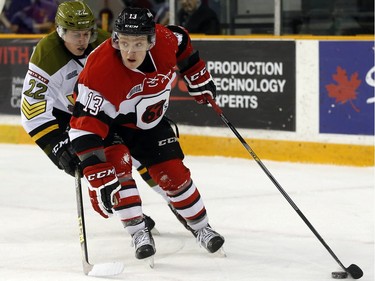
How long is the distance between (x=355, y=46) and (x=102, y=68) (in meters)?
3.09

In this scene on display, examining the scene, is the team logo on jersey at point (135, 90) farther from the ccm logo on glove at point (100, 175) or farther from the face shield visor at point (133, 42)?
the ccm logo on glove at point (100, 175)

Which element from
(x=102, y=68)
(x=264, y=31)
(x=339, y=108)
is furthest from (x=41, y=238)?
(x=264, y=31)

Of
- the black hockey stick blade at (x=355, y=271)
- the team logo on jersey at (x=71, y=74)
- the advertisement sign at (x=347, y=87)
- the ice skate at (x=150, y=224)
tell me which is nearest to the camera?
the black hockey stick blade at (x=355, y=271)

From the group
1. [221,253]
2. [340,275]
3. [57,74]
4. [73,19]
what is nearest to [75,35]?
[73,19]

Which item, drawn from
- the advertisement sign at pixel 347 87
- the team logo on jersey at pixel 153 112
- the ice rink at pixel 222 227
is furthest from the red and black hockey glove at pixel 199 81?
the advertisement sign at pixel 347 87

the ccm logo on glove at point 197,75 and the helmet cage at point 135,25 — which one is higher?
the helmet cage at point 135,25

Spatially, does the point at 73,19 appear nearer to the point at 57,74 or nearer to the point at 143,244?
the point at 57,74

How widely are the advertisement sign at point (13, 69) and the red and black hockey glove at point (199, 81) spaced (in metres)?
3.76

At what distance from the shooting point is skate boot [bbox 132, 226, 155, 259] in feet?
13.8

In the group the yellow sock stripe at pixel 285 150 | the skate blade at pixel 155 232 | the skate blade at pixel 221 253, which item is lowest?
the yellow sock stripe at pixel 285 150

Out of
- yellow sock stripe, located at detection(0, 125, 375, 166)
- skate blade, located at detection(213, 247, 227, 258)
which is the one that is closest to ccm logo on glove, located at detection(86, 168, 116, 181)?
skate blade, located at detection(213, 247, 227, 258)

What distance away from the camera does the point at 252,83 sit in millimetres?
7184

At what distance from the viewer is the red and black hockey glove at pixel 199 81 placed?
4.66 m

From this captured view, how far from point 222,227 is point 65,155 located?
106 cm
